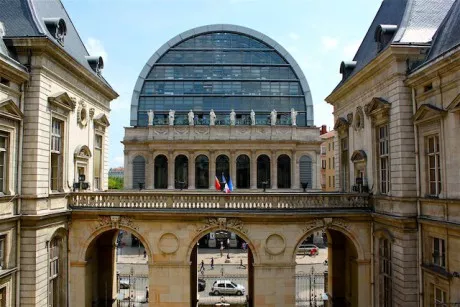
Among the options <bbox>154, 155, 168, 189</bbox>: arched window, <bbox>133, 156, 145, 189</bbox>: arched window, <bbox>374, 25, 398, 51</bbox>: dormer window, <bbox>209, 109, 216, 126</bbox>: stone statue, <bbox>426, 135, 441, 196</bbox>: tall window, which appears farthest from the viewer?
<bbox>209, 109, 216, 126</bbox>: stone statue

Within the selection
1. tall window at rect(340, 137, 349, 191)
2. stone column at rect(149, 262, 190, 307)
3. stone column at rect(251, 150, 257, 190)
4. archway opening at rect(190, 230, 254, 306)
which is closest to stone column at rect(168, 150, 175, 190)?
archway opening at rect(190, 230, 254, 306)

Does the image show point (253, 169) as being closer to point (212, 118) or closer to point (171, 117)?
point (212, 118)

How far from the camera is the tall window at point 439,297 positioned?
56.4ft

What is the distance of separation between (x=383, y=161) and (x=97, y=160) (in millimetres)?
17444

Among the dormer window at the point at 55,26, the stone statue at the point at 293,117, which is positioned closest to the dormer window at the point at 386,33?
the dormer window at the point at 55,26

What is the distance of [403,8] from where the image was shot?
859 inches

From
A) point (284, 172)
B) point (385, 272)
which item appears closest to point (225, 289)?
point (385, 272)

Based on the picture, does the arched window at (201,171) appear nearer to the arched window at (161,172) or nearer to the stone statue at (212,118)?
the arched window at (161,172)

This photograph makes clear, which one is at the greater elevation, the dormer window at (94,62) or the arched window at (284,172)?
the dormer window at (94,62)

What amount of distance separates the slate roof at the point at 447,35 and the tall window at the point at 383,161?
165 inches

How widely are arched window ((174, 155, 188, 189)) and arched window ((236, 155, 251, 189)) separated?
6.18 metres

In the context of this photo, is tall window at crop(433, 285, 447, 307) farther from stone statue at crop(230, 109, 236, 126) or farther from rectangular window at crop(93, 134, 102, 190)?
stone statue at crop(230, 109, 236, 126)

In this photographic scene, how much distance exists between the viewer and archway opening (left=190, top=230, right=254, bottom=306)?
28094mm

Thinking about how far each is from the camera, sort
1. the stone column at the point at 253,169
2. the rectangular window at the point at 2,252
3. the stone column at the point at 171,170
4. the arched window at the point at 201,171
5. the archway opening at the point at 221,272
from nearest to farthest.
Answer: the rectangular window at the point at 2,252
the archway opening at the point at 221,272
the stone column at the point at 171,170
the stone column at the point at 253,169
the arched window at the point at 201,171
